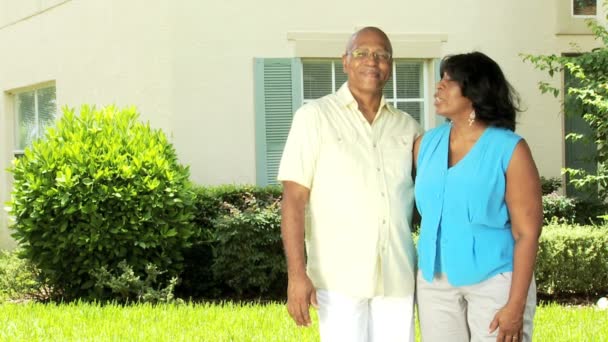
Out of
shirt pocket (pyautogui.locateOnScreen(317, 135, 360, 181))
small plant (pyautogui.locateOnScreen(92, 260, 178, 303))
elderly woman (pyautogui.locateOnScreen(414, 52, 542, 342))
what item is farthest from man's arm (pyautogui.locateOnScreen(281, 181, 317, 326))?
small plant (pyautogui.locateOnScreen(92, 260, 178, 303))

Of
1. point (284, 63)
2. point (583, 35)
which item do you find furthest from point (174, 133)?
point (583, 35)

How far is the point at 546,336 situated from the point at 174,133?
5.45m

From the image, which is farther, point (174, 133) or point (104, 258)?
point (174, 133)

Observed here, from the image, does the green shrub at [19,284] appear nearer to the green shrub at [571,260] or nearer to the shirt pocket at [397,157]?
Answer: the green shrub at [571,260]

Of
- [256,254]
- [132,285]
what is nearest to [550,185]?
[256,254]

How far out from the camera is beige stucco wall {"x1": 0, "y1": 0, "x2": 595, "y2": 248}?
10.9 metres

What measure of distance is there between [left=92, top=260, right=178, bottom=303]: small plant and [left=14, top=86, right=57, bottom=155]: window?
15.7 ft

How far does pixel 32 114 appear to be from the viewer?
14289 millimetres

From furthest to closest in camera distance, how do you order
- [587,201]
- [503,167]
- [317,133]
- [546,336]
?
[587,201]
[546,336]
[317,133]
[503,167]

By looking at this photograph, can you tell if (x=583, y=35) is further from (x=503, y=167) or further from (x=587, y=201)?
(x=503, y=167)

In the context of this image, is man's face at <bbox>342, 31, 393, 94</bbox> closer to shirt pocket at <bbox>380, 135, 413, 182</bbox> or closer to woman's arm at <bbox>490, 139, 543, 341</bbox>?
shirt pocket at <bbox>380, 135, 413, 182</bbox>

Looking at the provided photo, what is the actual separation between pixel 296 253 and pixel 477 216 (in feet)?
2.47

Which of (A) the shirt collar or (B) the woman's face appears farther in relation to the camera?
(A) the shirt collar

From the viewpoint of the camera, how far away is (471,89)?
3.93 m
